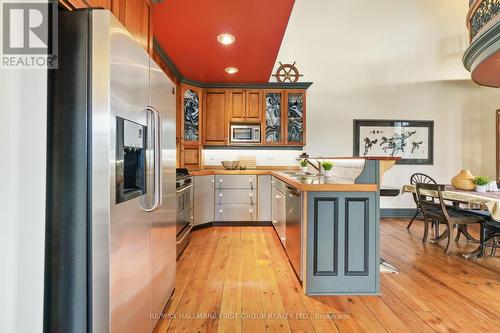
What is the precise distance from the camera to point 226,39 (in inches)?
114

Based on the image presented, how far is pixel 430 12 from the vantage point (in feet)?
17.5

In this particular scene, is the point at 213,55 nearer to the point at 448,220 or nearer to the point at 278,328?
the point at 278,328

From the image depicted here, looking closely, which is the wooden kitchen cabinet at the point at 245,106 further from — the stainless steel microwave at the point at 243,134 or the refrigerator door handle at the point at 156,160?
the refrigerator door handle at the point at 156,160

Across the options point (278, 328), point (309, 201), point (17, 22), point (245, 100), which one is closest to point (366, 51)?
point (245, 100)

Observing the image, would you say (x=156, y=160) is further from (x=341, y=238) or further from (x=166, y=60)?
(x=166, y=60)

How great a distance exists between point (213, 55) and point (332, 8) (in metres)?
3.31

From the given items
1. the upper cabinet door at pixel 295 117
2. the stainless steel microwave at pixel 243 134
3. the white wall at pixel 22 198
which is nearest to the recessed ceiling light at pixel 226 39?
the stainless steel microwave at pixel 243 134

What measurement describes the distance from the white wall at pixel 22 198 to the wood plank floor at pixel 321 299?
1112 millimetres

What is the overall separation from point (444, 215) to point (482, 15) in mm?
2826

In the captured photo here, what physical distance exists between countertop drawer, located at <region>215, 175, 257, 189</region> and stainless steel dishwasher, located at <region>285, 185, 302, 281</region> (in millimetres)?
1511

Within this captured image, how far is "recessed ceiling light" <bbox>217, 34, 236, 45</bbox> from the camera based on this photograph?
283 cm

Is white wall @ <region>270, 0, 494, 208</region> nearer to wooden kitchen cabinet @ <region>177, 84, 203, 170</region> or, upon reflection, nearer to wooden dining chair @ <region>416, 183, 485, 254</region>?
wooden dining chair @ <region>416, 183, 485, 254</region>

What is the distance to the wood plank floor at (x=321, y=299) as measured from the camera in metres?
1.79

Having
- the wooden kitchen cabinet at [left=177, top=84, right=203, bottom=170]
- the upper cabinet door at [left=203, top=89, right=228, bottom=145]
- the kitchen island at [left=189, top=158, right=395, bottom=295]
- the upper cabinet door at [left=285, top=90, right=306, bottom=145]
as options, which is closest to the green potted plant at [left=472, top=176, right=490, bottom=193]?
the kitchen island at [left=189, top=158, right=395, bottom=295]
